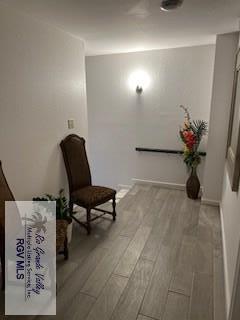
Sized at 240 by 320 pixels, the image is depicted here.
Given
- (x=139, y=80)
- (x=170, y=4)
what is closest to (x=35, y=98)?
(x=170, y=4)

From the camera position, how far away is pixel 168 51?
3.48 meters

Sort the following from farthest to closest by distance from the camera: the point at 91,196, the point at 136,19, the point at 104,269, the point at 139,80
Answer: the point at 139,80, the point at 91,196, the point at 136,19, the point at 104,269

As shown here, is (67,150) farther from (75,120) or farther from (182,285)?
(182,285)

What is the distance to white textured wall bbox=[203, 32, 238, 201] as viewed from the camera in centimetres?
282

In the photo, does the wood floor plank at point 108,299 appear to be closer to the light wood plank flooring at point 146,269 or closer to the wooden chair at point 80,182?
the light wood plank flooring at point 146,269

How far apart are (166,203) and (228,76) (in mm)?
1916

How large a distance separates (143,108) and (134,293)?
2.84 meters

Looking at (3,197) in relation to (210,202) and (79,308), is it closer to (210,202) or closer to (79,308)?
(79,308)

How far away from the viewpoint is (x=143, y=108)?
3.82 metres

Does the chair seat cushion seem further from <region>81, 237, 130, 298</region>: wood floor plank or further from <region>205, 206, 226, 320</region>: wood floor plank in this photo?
<region>205, 206, 226, 320</region>: wood floor plank

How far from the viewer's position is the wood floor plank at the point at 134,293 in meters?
1.59

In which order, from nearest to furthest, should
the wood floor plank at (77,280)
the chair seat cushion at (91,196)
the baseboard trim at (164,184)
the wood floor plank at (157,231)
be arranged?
the wood floor plank at (77,280)
the wood floor plank at (157,231)
the chair seat cushion at (91,196)
the baseboard trim at (164,184)

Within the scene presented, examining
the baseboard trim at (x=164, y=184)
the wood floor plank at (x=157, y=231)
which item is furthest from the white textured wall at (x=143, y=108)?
the wood floor plank at (x=157, y=231)

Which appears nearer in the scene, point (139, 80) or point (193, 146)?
point (193, 146)
